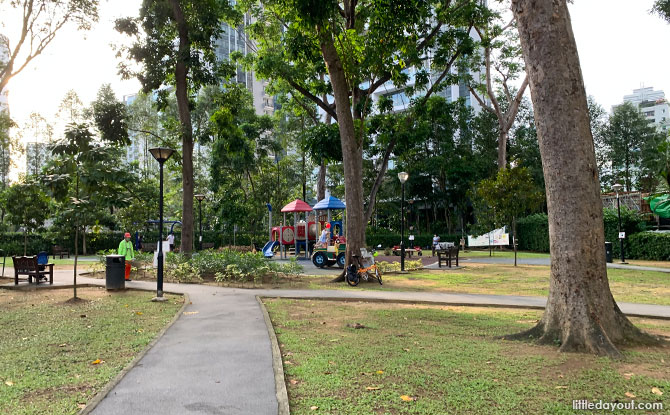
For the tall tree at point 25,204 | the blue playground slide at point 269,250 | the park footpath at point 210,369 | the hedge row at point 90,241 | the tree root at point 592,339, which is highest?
the tall tree at point 25,204

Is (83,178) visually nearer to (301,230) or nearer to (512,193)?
(301,230)

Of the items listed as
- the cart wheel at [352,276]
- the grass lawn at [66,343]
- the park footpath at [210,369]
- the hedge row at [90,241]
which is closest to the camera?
the park footpath at [210,369]

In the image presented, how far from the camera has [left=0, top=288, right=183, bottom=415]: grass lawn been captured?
4457 mm

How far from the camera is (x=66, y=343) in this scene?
22.1 feet

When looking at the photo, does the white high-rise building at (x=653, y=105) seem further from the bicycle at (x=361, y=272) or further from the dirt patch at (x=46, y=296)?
the dirt patch at (x=46, y=296)

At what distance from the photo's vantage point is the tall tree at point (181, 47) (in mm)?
17984

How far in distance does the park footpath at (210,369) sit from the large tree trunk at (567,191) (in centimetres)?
373

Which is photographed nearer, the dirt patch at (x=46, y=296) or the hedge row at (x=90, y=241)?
the dirt patch at (x=46, y=296)

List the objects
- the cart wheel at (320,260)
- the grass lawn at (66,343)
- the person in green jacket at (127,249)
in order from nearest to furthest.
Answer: the grass lawn at (66,343), the person in green jacket at (127,249), the cart wheel at (320,260)

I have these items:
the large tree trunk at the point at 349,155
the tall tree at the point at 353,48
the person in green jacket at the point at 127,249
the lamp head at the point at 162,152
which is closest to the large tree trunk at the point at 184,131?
the person in green jacket at the point at 127,249

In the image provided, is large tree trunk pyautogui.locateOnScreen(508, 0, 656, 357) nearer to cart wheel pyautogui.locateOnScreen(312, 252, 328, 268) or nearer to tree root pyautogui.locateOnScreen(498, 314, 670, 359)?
tree root pyautogui.locateOnScreen(498, 314, 670, 359)

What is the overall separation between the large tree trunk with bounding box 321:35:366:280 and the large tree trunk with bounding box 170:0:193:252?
6.31 meters

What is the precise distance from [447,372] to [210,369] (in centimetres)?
262

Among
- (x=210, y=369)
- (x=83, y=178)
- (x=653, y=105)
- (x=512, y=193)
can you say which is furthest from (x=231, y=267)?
(x=653, y=105)
